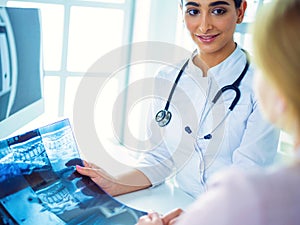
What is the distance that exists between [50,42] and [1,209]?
1.14m

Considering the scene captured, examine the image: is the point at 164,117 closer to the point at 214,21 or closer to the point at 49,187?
the point at 214,21

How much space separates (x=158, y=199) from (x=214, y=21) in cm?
46

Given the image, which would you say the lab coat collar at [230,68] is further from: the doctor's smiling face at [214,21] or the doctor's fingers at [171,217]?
the doctor's fingers at [171,217]

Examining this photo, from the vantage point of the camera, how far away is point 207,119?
3.77ft

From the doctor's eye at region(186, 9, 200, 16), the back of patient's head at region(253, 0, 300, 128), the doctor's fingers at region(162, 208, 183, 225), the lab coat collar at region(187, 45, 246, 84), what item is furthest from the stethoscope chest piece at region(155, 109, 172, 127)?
the back of patient's head at region(253, 0, 300, 128)

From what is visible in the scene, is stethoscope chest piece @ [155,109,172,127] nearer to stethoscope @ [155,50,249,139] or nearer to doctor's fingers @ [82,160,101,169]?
stethoscope @ [155,50,249,139]

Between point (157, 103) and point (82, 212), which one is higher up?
point (157, 103)

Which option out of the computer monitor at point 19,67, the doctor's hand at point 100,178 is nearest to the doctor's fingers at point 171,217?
the doctor's hand at point 100,178

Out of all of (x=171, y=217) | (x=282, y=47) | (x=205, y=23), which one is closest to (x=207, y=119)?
(x=205, y=23)

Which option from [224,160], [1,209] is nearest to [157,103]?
[224,160]

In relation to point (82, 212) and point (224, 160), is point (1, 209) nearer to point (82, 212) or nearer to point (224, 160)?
point (82, 212)

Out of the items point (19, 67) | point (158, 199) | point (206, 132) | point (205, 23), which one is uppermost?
point (205, 23)

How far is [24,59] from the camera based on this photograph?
3.07 ft

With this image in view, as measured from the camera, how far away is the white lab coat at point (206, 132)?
1.06 meters
